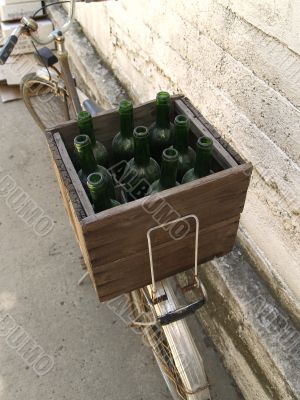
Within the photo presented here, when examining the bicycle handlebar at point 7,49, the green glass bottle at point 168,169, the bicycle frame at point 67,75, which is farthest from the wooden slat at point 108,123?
the bicycle frame at point 67,75

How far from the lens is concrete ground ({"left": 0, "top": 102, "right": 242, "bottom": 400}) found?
83.4 inches

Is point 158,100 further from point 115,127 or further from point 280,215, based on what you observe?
point 280,215

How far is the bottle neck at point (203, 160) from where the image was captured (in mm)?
1125

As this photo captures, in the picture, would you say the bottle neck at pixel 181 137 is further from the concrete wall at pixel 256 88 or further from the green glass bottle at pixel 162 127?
the concrete wall at pixel 256 88

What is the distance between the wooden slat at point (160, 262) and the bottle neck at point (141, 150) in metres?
0.28

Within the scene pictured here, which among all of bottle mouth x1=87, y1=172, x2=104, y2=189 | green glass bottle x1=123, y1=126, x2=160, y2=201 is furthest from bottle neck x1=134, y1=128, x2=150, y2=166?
bottle mouth x1=87, y1=172, x2=104, y2=189

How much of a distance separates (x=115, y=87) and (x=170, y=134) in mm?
1884

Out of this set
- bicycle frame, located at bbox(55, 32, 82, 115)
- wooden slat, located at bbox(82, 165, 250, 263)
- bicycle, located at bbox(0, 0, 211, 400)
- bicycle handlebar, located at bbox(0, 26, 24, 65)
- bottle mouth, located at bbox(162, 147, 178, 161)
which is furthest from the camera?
bicycle frame, located at bbox(55, 32, 82, 115)

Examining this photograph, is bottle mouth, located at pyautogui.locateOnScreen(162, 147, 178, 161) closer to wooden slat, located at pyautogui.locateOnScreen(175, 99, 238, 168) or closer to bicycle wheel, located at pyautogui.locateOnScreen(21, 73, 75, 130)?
wooden slat, located at pyautogui.locateOnScreen(175, 99, 238, 168)

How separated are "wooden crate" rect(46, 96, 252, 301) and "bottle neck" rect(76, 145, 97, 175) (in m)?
0.04

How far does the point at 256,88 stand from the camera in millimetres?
1507

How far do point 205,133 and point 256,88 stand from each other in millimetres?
408

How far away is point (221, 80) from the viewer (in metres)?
1.73

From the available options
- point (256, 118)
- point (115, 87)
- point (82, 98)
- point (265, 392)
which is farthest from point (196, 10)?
point (265, 392)
